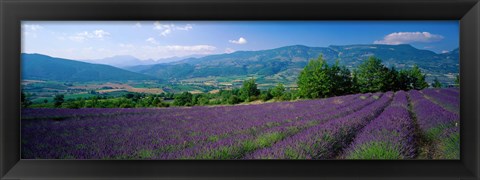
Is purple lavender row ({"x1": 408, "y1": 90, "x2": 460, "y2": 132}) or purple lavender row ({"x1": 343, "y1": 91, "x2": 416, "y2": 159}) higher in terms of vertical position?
purple lavender row ({"x1": 408, "y1": 90, "x2": 460, "y2": 132})

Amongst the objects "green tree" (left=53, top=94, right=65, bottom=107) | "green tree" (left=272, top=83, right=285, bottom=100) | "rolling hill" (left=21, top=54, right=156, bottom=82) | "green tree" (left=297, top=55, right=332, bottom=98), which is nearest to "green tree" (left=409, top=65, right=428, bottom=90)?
"green tree" (left=297, top=55, right=332, bottom=98)

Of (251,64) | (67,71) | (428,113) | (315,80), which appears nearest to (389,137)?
(428,113)

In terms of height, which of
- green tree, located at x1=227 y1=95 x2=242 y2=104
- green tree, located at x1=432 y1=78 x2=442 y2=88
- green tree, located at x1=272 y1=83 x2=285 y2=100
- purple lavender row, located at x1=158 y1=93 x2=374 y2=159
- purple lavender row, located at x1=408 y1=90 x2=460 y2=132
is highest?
green tree, located at x1=432 y1=78 x2=442 y2=88

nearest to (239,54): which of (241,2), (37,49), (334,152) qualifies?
(241,2)

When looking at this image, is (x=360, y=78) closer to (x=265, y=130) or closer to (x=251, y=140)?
(x=265, y=130)

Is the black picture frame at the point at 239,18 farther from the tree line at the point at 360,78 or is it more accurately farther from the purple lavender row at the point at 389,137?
the tree line at the point at 360,78

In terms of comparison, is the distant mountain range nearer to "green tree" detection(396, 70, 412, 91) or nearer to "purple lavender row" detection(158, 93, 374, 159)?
"green tree" detection(396, 70, 412, 91)
